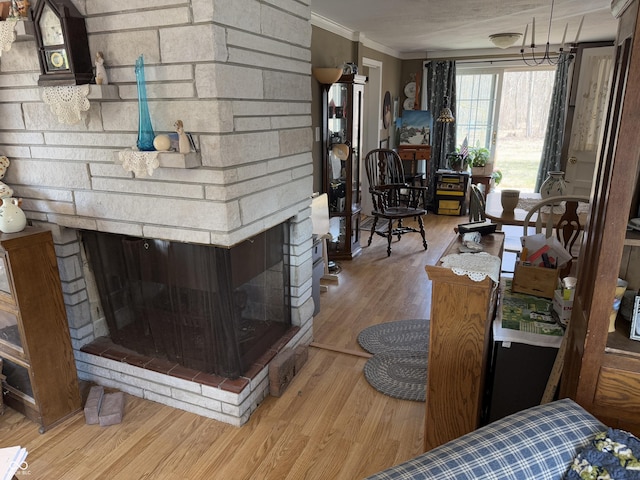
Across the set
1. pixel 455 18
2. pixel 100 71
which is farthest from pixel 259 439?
pixel 455 18

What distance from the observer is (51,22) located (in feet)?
5.59

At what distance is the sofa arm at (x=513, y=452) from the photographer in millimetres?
1048

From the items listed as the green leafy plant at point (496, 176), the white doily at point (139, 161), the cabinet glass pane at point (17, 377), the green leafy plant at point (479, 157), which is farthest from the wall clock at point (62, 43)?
the green leafy plant at point (496, 176)

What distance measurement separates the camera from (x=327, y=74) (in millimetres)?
3602

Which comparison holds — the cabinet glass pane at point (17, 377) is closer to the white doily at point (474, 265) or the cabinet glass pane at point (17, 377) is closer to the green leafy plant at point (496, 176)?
the white doily at point (474, 265)

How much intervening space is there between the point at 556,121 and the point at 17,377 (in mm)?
5822

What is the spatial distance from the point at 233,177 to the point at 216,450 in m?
1.17

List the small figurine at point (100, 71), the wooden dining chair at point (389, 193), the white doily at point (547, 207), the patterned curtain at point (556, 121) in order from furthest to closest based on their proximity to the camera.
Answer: the patterned curtain at point (556, 121)
the wooden dining chair at point (389, 193)
the white doily at point (547, 207)
the small figurine at point (100, 71)

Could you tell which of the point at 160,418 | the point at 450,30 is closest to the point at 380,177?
the point at 450,30

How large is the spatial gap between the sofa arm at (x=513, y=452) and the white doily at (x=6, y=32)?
6.45 ft

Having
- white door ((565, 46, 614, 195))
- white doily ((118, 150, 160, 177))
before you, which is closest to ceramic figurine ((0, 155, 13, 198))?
white doily ((118, 150, 160, 177))

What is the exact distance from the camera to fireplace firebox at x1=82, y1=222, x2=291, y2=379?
195 cm

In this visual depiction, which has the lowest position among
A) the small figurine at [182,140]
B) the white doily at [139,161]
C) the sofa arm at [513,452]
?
the sofa arm at [513,452]

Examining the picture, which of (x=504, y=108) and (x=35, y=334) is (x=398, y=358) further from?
(x=504, y=108)
